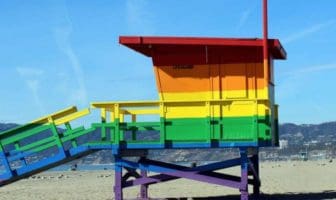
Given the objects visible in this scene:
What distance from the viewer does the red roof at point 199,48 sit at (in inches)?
553

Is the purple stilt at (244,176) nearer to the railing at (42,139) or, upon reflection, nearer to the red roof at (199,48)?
the red roof at (199,48)

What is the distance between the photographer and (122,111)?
14703 millimetres

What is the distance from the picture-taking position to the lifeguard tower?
45.0ft

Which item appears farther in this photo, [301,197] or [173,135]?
[301,197]

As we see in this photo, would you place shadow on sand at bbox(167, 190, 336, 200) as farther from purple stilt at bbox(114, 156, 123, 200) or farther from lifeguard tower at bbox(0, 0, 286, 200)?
purple stilt at bbox(114, 156, 123, 200)

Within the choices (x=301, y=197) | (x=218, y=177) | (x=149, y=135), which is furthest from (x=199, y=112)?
(x=301, y=197)

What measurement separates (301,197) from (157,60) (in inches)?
211

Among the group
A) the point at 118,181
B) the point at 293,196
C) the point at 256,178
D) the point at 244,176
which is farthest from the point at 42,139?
the point at 293,196

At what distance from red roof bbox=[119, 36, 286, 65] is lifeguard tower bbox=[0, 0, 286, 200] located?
0.02 meters

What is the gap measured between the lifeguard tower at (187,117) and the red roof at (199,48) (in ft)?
0.07

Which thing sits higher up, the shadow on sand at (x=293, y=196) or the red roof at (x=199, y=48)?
the red roof at (x=199, y=48)

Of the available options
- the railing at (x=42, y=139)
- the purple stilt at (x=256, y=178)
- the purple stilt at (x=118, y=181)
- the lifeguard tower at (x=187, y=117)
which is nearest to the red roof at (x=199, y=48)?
the lifeguard tower at (x=187, y=117)

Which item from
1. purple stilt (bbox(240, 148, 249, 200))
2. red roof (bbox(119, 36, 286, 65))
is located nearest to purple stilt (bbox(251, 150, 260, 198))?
purple stilt (bbox(240, 148, 249, 200))

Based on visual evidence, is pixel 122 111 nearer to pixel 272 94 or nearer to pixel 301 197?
pixel 272 94
